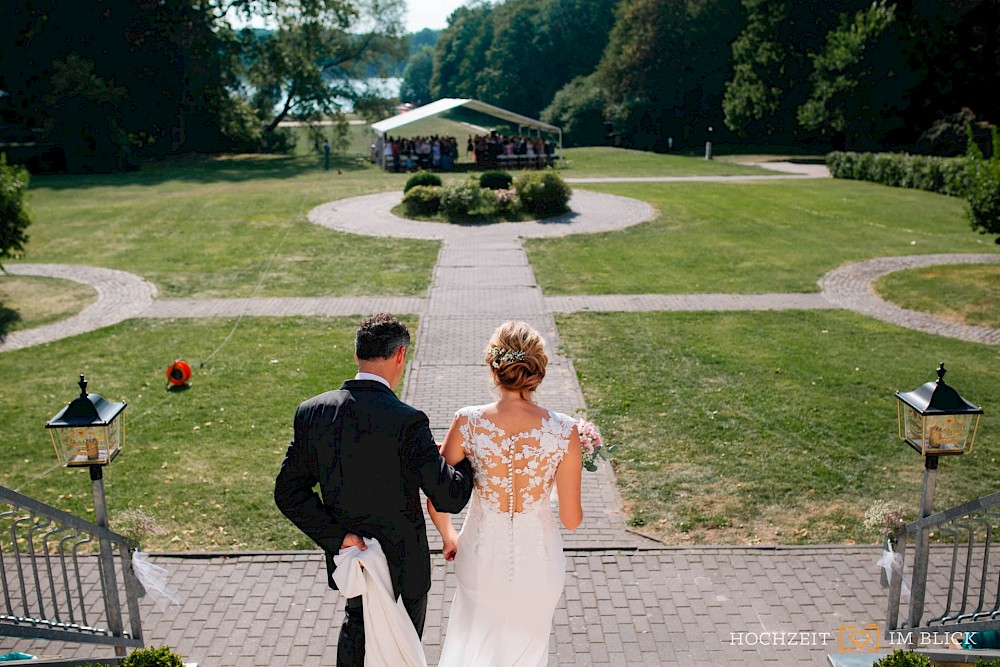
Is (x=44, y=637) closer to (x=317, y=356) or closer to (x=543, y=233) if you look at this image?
(x=317, y=356)

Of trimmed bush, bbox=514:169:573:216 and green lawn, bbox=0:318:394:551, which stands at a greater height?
trimmed bush, bbox=514:169:573:216

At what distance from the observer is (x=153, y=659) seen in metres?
4.55

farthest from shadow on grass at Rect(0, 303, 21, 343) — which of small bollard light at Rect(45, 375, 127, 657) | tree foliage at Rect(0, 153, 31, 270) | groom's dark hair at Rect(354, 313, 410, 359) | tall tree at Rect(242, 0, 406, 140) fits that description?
tall tree at Rect(242, 0, 406, 140)

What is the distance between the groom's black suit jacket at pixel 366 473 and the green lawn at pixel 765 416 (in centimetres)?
387

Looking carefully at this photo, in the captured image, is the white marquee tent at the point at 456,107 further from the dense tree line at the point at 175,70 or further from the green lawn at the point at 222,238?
the dense tree line at the point at 175,70

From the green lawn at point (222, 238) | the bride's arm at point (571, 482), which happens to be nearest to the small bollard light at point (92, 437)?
the bride's arm at point (571, 482)

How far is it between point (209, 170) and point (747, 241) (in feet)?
88.6

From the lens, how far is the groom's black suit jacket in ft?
13.7

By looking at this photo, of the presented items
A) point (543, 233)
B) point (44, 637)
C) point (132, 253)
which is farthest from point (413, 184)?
point (44, 637)

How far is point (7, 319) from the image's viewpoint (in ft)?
49.5

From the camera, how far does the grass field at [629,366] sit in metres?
8.36

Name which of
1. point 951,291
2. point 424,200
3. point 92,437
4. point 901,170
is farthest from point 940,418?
point 901,170

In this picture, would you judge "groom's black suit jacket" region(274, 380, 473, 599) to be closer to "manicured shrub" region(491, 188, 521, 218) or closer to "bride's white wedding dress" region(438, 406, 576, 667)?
"bride's white wedding dress" region(438, 406, 576, 667)

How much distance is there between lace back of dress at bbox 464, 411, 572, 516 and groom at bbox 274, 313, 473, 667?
0.14 meters
